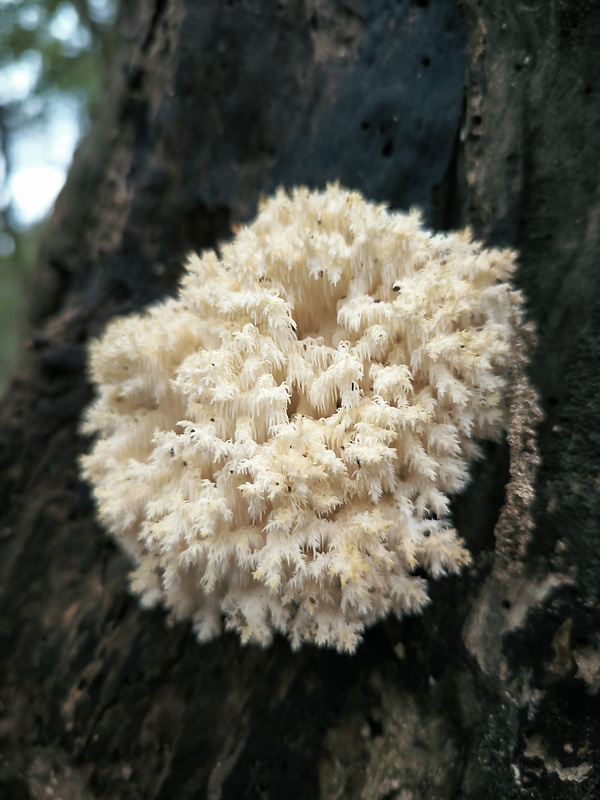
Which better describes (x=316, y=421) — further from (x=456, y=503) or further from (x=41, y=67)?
(x=41, y=67)

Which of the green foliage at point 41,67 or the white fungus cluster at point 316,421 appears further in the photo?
the green foliage at point 41,67

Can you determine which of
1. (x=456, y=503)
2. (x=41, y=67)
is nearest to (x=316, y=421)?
(x=456, y=503)

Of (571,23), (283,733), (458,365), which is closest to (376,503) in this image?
(458,365)

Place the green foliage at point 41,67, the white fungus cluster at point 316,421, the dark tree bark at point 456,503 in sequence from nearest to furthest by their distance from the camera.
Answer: the white fungus cluster at point 316,421 < the dark tree bark at point 456,503 < the green foliage at point 41,67

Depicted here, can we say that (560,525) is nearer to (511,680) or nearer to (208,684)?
(511,680)

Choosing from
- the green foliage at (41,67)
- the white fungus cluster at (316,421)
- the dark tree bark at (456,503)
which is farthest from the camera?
the green foliage at (41,67)
